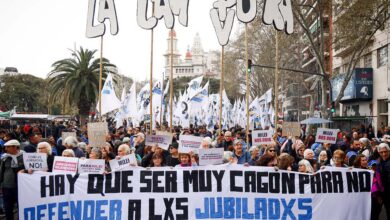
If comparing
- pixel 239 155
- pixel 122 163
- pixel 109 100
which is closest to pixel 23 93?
pixel 109 100

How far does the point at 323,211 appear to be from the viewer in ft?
23.3

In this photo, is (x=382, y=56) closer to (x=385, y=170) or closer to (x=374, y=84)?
(x=374, y=84)

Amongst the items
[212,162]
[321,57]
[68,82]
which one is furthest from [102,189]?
[68,82]

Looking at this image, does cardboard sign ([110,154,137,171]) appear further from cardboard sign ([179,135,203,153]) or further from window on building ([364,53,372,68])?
window on building ([364,53,372,68])

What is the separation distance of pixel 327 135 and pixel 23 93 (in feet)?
231

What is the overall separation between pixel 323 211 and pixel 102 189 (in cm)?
323

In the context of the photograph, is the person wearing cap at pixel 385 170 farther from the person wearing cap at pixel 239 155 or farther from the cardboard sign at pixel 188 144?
the cardboard sign at pixel 188 144

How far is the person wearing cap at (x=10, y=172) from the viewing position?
7754 mm

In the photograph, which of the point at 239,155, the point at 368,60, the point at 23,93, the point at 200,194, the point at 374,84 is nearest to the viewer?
the point at 200,194

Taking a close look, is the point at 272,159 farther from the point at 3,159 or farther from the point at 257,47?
the point at 257,47

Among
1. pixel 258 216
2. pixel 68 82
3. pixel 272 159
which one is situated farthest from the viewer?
pixel 68 82

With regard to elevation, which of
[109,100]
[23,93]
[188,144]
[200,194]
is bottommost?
[200,194]

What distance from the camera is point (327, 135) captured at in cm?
1162

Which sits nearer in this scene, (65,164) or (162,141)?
(65,164)
